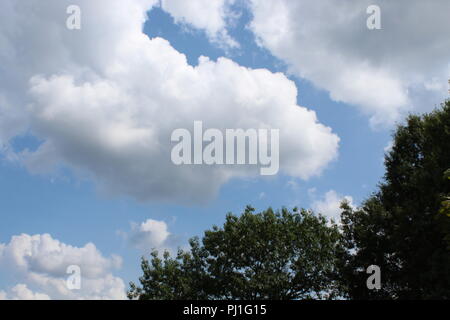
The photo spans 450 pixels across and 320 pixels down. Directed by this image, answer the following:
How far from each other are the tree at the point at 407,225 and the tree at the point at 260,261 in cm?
411

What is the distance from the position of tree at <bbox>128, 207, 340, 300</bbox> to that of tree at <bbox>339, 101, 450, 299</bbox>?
13.5 ft

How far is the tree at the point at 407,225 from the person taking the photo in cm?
2750

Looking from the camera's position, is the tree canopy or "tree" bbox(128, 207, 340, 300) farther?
"tree" bbox(128, 207, 340, 300)

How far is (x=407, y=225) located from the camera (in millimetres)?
28422

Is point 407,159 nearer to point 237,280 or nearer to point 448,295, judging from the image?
point 448,295

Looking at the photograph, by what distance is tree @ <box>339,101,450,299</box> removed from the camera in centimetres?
2750

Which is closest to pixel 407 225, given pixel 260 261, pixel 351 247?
pixel 351 247

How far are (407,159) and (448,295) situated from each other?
11.9 metres

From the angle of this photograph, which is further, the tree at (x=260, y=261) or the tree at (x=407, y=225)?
the tree at (x=260, y=261)

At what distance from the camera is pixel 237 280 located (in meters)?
39.0

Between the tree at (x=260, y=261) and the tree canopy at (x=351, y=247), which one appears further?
the tree at (x=260, y=261)

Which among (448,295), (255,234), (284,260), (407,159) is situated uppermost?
(407,159)
